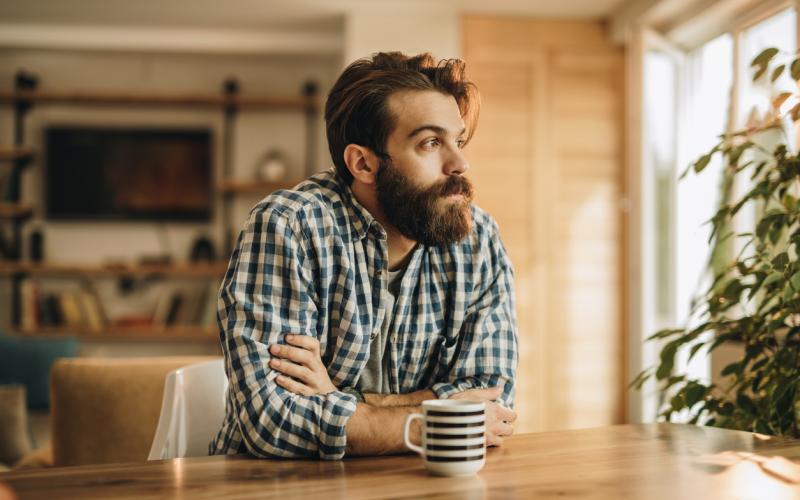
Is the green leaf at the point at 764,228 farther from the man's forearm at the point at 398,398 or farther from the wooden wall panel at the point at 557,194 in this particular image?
the wooden wall panel at the point at 557,194

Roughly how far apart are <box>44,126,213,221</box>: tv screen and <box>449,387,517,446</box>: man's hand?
425 cm

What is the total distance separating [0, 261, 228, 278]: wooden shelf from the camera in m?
5.07

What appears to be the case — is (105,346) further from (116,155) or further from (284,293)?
(284,293)

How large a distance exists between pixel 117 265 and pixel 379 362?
160 inches

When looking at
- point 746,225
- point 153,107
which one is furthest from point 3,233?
point 746,225

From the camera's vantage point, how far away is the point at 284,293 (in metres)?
1.33

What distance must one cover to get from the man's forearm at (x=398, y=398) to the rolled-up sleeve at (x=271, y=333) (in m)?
0.15

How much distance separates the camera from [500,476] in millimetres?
1006

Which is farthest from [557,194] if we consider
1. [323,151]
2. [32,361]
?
[32,361]

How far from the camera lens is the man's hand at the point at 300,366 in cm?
125

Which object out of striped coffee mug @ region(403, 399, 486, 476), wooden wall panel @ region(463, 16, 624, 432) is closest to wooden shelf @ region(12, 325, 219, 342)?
wooden wall panel @ region(463, 16, 624, 432)

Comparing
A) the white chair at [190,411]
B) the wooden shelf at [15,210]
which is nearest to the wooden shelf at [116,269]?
the wooden shelf at [15,210]

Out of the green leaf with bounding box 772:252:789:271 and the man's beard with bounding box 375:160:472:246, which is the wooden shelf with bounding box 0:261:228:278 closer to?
the man's beard with bounding box 375:160:472:246

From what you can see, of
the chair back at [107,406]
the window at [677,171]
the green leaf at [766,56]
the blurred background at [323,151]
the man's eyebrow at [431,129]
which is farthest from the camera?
the blurred background at [323,151]
